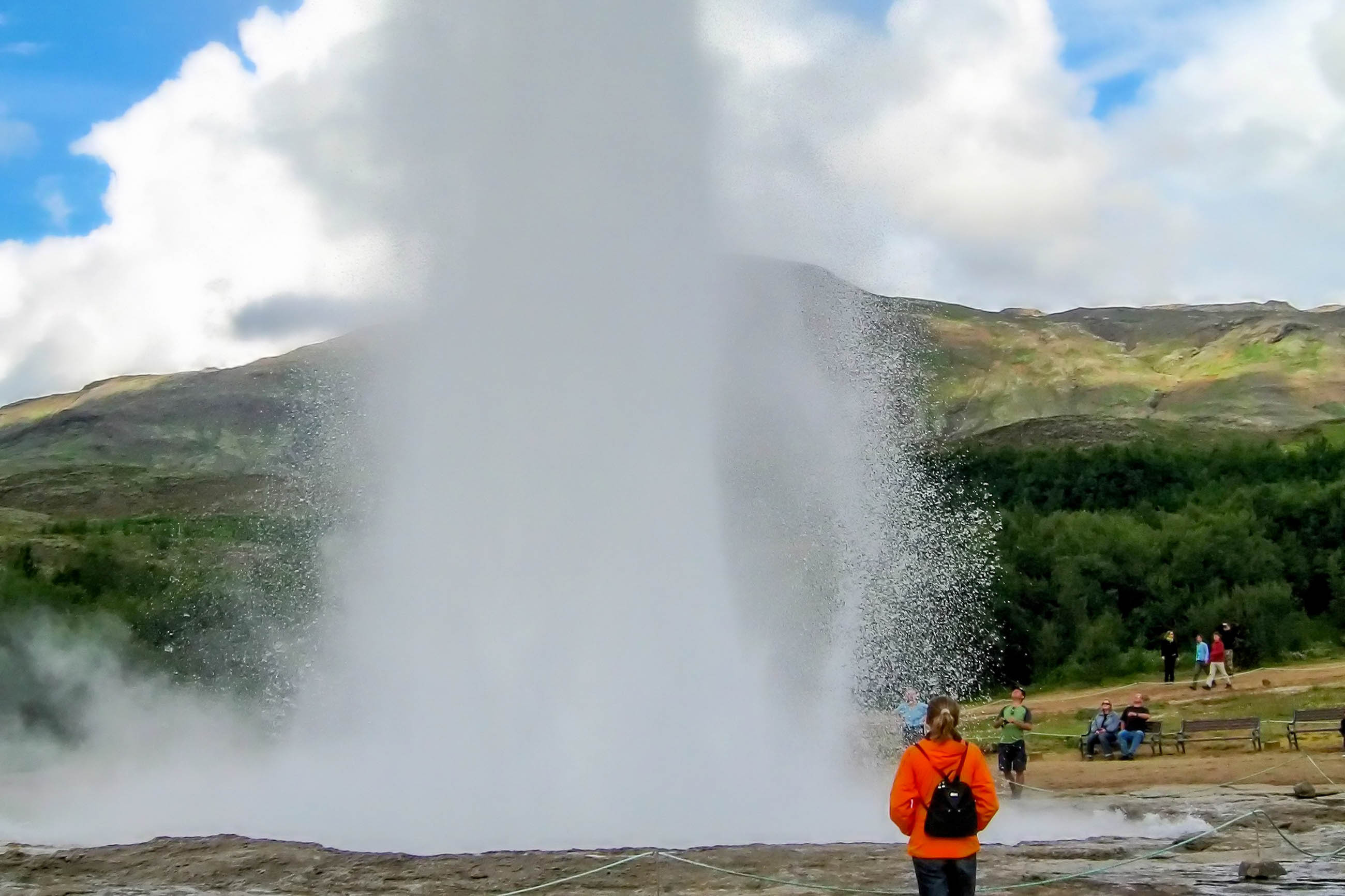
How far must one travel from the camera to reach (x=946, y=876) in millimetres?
6438

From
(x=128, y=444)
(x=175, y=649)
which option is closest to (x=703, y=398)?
(x=175, y=649)

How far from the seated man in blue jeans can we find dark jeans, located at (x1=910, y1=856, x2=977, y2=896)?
16503 mm

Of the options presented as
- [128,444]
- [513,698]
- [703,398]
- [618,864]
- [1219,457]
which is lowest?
[618,864]

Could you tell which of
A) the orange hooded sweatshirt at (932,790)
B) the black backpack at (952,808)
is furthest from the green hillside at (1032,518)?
the black backpack at (952,808)

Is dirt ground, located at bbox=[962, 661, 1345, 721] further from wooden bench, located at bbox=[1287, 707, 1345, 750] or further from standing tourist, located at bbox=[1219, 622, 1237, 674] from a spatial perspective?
wooden bench, located at bbox=[1287, 707, 1345, 750]

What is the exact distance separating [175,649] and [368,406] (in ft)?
59.0

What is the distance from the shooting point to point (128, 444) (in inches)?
6122

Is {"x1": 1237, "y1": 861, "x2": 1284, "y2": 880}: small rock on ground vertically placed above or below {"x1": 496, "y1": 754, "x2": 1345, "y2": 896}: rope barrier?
below

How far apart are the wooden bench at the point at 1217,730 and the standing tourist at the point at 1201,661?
A: 21.5 feet

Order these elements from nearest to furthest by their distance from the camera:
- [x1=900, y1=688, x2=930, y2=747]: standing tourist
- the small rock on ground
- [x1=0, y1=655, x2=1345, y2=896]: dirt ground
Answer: [x1=0, y1=655, x2=1345, y2=896]: dirt ground
the small rock on ground
[x1=900, y1=688, x2=930, y2=747]: standing tourist

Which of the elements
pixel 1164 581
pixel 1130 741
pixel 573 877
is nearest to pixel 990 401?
pixel 1164 581

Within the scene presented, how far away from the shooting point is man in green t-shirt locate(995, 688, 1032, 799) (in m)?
16.6

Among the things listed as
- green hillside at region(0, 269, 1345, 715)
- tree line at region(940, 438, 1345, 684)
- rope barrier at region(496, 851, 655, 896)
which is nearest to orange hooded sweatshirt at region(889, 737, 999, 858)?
rope barrier at region(496, 851, 655, 896)

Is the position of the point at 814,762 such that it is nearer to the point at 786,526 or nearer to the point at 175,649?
the point at 786,526
